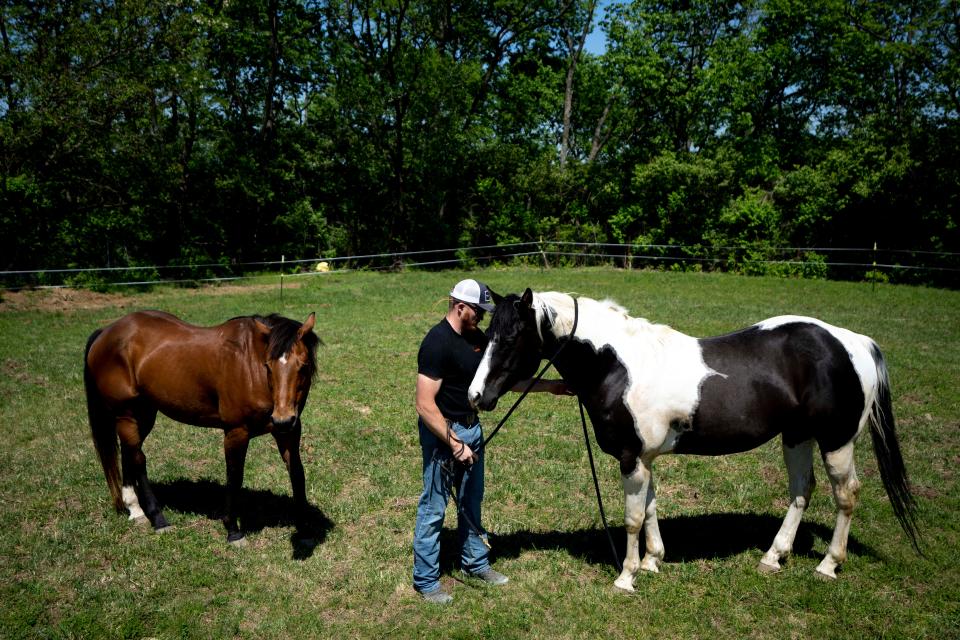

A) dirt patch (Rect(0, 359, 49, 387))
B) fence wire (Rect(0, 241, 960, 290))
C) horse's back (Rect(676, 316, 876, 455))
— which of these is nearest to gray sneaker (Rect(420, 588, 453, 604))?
horse's back (Rect(676, 316, 876, 455))

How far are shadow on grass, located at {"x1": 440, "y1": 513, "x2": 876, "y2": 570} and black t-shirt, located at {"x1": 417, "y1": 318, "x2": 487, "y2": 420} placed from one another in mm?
1511

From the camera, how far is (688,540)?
5055 millimetres

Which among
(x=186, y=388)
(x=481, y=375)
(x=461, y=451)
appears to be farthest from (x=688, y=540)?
(x=186, y=388)

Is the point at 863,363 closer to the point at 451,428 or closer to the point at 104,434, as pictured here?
the point at 451,428

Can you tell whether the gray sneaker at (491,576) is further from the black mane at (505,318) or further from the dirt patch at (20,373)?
the dirt patch at (20,373)

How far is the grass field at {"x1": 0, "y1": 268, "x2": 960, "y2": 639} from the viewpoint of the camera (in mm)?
4023

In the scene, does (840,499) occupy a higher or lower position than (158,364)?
lower

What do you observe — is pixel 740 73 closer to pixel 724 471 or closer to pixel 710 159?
pixel 710 159

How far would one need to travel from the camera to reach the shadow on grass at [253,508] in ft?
16.6

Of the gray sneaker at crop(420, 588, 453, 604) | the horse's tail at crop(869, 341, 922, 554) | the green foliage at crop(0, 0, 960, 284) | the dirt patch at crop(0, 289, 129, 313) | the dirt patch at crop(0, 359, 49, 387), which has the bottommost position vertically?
the dirt patch at crop(0, 359, 49, 387)

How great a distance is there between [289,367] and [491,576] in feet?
7.06

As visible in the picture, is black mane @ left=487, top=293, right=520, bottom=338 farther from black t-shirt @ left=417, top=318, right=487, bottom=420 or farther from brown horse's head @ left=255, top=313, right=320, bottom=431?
brown horse's head @ left=255, top=313, right=320, bottom=431

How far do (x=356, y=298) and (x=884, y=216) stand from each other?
2016 centimetres

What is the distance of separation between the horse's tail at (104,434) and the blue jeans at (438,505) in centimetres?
308
